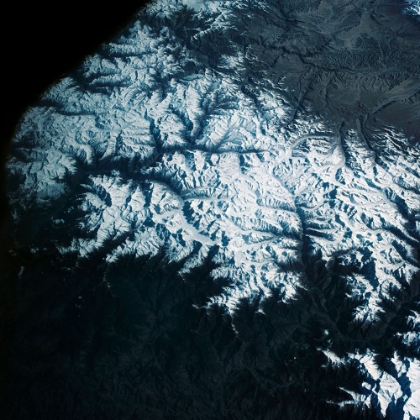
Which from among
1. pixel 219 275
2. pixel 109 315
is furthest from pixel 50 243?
pixel 219 275

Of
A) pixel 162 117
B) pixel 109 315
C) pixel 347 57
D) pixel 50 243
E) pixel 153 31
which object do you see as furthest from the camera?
pixel 153 31

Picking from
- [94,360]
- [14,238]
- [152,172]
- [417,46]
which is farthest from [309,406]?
[417,46]

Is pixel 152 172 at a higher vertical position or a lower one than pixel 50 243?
higher

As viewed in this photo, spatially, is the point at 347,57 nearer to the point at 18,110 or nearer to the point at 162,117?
the point at 162,117

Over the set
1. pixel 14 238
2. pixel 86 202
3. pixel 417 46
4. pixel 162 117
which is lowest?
pixel 14 238

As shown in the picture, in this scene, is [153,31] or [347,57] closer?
[347,57]

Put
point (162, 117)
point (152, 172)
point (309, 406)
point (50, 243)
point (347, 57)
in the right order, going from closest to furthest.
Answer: point (309, 406) < point (50, 243) < point (152, 172) < point (162, 117) < point (347, 57)

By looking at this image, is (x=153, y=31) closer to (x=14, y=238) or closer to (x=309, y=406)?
(x=14, y=238)
